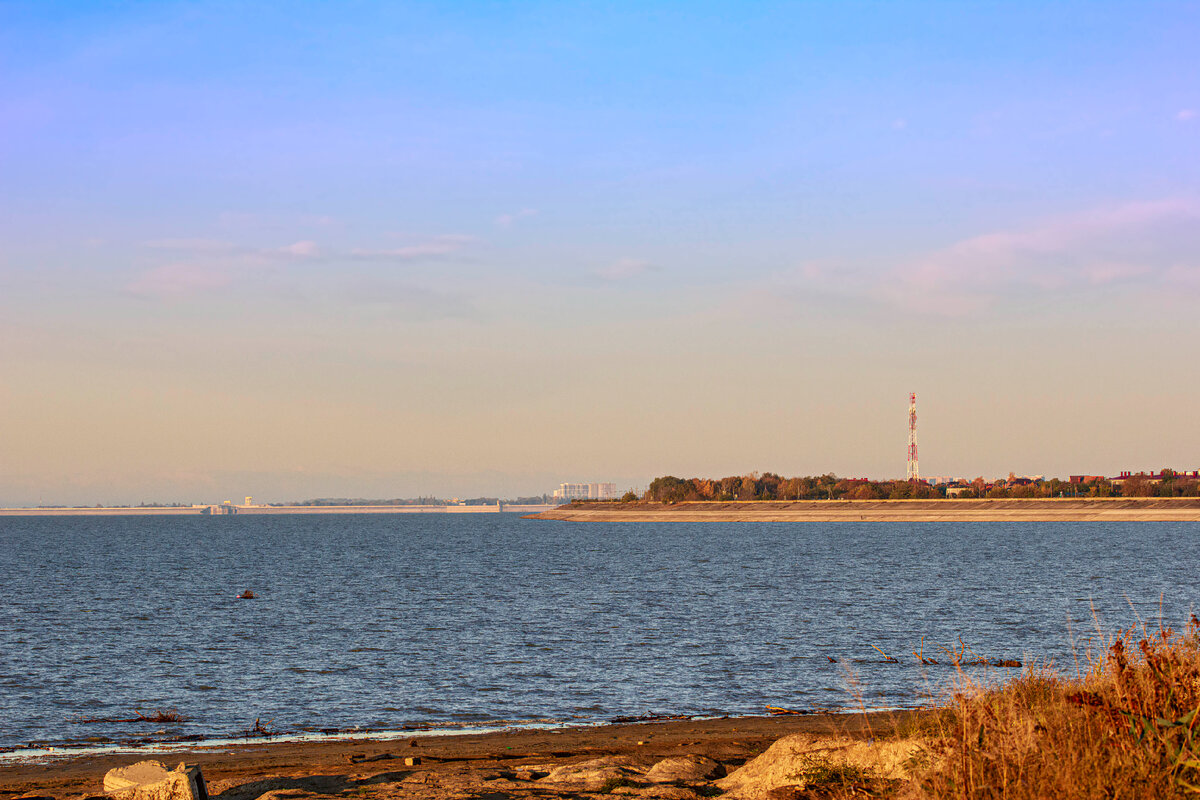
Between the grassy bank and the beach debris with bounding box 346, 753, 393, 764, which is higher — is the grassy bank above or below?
above

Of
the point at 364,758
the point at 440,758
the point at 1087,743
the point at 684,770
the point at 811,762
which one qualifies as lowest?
the point at 364,758

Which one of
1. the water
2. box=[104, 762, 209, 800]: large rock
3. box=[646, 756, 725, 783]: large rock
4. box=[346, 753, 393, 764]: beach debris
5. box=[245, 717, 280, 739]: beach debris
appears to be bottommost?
the water

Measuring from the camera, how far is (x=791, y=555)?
4636 inches

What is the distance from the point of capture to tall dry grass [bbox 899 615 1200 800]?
31.9 ft

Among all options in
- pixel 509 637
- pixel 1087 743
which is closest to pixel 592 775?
pixel 1087 743

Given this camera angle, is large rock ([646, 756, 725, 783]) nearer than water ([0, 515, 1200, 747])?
Yes

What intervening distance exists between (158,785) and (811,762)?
9.34m

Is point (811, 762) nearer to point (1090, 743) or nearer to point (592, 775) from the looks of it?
point (592, 775)

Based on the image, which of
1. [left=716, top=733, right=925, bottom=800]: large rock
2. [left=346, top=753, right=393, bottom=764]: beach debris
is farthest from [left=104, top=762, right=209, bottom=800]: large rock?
[left=716, top=733, right=925, bottom=800]: large rock

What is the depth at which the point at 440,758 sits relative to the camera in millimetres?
20234

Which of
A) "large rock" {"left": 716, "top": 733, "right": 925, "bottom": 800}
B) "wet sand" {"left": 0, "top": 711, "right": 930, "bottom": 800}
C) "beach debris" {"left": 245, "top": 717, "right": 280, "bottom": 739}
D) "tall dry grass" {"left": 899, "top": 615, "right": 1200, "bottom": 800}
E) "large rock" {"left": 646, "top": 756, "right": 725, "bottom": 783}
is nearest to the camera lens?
"tall dry grass" {"left": 899, "top": 615, "right": 1200, "bottom": 800}

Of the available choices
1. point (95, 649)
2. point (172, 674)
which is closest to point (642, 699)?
point (172, 674)

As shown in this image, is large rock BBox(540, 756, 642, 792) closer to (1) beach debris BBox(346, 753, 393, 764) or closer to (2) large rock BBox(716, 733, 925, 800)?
(2) large rock BBox(716, 733, 925, 800)

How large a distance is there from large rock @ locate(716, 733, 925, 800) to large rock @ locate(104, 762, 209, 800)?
7.70 metres
